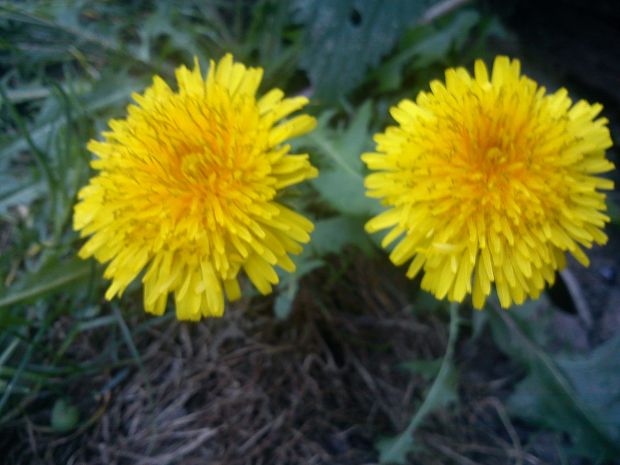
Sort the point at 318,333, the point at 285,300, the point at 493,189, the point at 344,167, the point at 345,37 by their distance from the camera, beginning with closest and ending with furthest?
1. the point at 493,189
2. the point at 285,300
3. the point at 344,167
4. the point at 318,333
5. the point at 345,37

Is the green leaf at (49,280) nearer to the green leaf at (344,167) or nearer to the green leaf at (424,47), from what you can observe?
the green leaf at (344,167)

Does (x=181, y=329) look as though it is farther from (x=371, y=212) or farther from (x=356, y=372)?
(x=371, y=212)

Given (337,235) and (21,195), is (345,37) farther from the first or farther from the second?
(21,195)

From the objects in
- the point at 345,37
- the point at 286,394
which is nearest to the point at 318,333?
the point at 286,394

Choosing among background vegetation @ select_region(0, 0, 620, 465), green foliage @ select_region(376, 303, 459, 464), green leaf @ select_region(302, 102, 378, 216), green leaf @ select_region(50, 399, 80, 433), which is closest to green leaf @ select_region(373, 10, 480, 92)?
background vegetation @ select_region(0, 0, 620, 465)

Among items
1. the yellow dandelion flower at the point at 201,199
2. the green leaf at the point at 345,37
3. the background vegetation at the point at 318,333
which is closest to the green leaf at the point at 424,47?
the background vegetation at the point at 318,333

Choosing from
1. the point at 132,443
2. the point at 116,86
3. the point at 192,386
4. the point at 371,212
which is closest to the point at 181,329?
the point at 192,386

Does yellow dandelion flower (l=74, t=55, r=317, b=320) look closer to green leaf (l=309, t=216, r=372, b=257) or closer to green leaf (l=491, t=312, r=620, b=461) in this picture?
green leaf (l=309, t=216, r=372, b=257)
